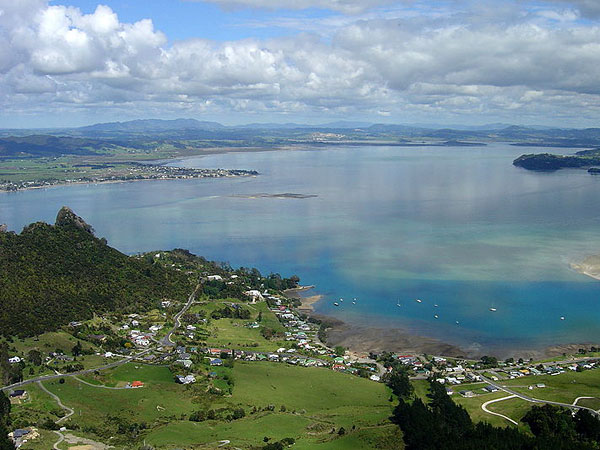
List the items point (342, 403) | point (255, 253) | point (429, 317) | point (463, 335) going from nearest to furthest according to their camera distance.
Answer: point (342, 403)
point (463, 335)
point (429, 317)
point (255, 253)

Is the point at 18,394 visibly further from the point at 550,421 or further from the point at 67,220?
the point at 67,220

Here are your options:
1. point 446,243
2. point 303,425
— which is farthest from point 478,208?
point 303,425

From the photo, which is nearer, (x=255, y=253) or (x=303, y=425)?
(x=303, y=425)

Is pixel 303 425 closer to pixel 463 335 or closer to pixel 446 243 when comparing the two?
pixel 463 335

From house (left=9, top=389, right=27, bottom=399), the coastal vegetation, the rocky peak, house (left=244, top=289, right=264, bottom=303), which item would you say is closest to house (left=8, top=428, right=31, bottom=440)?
house (left=9, top=389, right=27, bottom=399)

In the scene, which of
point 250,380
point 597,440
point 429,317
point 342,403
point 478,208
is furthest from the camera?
point 478,208

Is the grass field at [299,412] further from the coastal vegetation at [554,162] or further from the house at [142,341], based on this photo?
the coastal vegetation at [554,162]

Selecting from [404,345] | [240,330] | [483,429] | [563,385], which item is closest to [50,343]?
[240,330]
